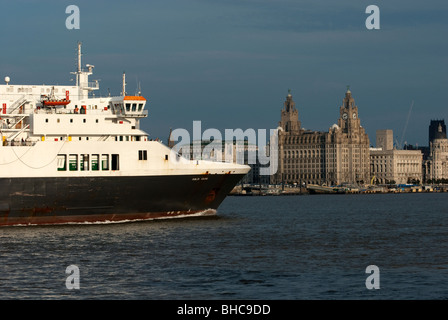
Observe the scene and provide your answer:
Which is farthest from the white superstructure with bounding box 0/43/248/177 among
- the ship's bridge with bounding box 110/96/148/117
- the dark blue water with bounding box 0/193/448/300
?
the dark blue water with bounding box 0/193/448/300

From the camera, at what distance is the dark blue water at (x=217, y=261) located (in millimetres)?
27219

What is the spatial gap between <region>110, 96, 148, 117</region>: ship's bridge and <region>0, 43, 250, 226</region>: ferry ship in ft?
0.24

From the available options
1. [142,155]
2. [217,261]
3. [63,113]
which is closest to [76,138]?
Result: [63,113]

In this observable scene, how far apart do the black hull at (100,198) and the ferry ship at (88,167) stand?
65mm

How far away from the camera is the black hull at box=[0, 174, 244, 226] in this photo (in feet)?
163

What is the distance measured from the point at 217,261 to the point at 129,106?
23.8 metres

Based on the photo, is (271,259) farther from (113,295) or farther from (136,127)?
(136,127)

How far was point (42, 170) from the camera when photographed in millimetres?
50312

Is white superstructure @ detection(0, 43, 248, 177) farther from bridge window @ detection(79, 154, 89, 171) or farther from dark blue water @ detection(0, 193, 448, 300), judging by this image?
dark blue water @ detection(0, 193, 448, 300)

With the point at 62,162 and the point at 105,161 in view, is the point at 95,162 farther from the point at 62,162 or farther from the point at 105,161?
the point at 62,162

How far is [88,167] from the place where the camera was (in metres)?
51.7
